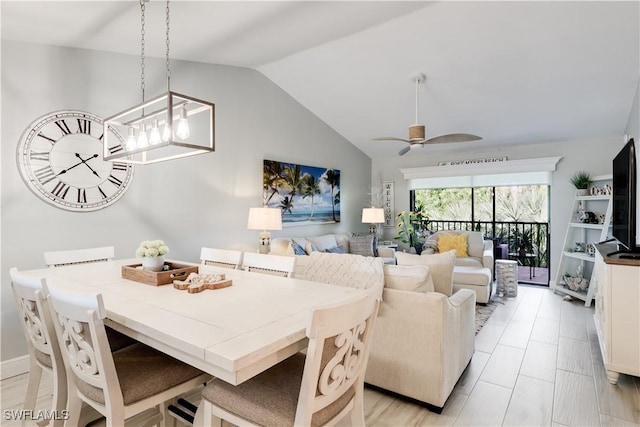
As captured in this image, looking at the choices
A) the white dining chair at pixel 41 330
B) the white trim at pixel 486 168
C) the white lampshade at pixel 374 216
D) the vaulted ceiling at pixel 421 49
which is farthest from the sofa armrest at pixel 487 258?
the white dining chair at pixel 41 330

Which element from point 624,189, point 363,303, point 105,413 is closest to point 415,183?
point 624,189

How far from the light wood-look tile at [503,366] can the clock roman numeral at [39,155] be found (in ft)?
12.9

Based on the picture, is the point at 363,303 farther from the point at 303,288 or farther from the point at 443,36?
the point at 443,36

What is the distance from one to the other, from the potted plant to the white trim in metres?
0.36

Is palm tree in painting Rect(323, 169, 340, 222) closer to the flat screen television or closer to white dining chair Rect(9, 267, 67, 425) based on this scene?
the flat screen television

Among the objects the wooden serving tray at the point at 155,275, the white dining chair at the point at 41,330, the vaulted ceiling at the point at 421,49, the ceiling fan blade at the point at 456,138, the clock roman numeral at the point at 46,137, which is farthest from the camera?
the ceiling fan blade at the point at 456,138

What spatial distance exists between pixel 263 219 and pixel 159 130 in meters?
2.00

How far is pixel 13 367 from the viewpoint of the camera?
264 cm

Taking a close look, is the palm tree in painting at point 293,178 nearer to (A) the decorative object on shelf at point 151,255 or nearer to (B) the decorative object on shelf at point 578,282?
(A) the decorative object on shelf at point 151,255

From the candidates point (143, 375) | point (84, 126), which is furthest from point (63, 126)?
point (143, 375)

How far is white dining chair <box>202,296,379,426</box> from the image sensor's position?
3.80ft

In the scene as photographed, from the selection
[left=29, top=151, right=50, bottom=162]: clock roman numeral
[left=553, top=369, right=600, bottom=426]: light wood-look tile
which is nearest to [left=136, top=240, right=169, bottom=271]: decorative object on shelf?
[left=29, top=151, right=50, bottom=162]: clock roman numeral

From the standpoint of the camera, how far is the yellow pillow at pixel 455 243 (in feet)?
17.5

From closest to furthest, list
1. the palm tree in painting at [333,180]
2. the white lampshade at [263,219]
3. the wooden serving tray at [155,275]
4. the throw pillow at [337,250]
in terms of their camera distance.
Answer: the wooden serving tray at [155,275] → the white lampshade at [263,219] → the throw pillow at [337,250] → the palm tree in painting at [333,180]
